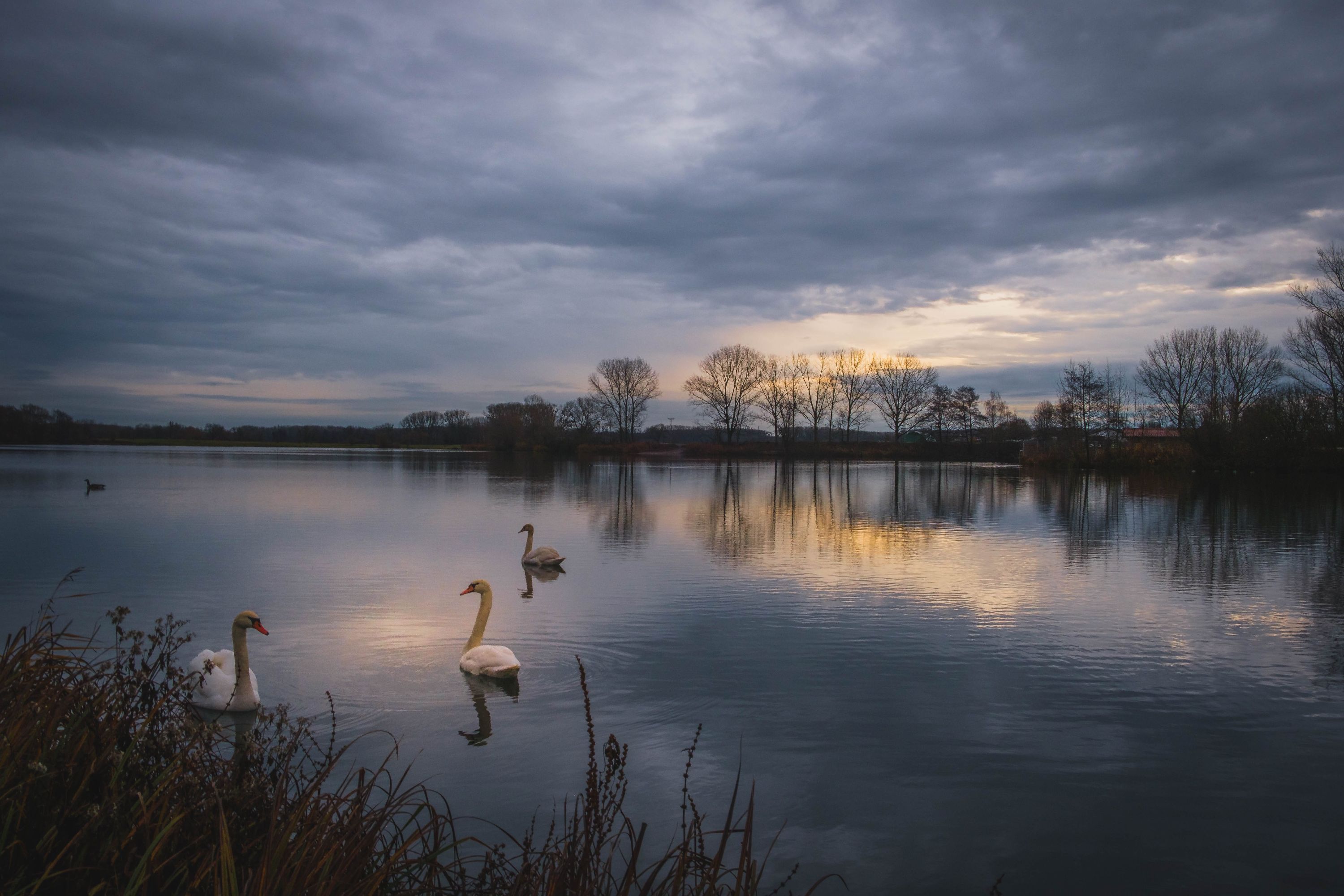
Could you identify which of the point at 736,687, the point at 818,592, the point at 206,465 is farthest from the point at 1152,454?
the point at 206,465

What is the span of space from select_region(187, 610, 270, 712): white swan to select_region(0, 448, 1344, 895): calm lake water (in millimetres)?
452

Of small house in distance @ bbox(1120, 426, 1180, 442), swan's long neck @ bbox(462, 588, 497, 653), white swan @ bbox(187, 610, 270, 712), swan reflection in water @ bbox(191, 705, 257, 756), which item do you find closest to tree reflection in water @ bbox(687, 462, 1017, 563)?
swan's long neck @ bbox(462, 588, 497, 653)

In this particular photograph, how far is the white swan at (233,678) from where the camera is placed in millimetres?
5457

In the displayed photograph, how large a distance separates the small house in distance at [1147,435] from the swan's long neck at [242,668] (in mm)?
54785

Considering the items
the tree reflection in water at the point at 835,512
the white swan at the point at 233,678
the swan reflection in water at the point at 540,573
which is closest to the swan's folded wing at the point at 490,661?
the white swan at the point at 233,678

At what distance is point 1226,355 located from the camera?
164 ft

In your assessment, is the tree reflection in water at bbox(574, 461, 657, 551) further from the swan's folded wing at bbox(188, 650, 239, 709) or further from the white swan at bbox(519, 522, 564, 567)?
the swan's folded wing at bbox(188, 650, 239, 709)

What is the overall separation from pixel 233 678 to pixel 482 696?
6.00 feet

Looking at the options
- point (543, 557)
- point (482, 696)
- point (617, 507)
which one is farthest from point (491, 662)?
point (617, 507)

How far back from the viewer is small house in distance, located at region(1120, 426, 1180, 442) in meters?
50.3

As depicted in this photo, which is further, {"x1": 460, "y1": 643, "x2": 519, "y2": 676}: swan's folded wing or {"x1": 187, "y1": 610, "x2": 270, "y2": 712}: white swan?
{"x1": 460, "y1": 643, "x2": 519, "y2": 676}: swan's folded wing

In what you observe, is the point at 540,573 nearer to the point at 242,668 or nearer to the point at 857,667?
the point at 857,667

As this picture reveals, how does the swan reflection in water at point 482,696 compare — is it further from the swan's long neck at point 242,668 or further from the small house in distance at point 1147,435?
the small house in distance at point 1147,435

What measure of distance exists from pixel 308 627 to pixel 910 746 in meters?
5.98
